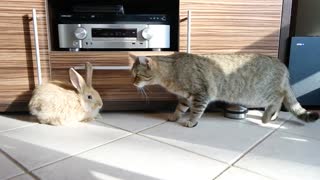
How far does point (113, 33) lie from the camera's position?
4.03 ft

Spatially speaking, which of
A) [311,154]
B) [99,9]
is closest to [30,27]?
[99,9]

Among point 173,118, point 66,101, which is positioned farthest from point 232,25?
point 66,101

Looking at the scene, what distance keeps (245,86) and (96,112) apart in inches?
26.5

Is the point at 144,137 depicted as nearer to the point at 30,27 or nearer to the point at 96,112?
the point at 96,112

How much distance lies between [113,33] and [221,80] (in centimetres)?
52

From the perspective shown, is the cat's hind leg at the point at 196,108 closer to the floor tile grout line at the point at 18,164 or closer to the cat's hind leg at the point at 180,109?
the cat's hind leg at the point at 180,109

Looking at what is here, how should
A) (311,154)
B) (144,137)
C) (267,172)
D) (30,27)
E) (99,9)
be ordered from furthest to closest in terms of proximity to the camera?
(99,9) < (30,27) < (144,137) < (311,154) < (267,172)

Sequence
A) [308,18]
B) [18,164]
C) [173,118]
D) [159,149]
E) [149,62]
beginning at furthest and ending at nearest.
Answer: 1. [308,18]
2. [173,118]
3. [149,62]
4. [159,149]
5. [18,164]

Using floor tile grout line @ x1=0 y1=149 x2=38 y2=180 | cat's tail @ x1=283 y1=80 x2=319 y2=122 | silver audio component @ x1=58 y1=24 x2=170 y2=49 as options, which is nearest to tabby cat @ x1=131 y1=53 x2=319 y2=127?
cat's tail @ x1=283 y1=80 x2=319 y2=122

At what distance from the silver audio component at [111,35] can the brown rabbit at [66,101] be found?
135 mm

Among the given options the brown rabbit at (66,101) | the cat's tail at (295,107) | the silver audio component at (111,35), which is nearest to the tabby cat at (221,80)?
the cat's tail at (295,107)

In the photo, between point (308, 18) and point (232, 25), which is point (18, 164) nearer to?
point (232, 25)

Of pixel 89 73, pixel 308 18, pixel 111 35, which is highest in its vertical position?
pixel 308 18

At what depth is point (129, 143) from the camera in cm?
98
